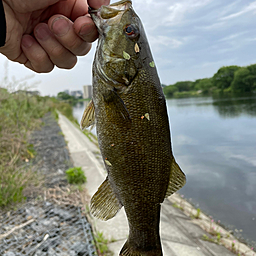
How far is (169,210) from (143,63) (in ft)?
14.7

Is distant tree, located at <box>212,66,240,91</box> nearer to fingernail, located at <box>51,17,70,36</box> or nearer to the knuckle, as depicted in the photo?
the knuckle

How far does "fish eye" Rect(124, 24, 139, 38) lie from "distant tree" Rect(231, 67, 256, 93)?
45.5 m

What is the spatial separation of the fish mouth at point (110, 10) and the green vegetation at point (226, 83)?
124ft

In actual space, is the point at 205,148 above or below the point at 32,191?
below

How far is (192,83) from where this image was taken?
49156 mm

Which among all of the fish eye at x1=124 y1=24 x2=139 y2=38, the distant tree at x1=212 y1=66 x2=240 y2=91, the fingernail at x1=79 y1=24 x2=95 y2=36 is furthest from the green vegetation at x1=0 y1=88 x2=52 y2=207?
the distant tree at x1=212 y1=66 x2=240 y2=91

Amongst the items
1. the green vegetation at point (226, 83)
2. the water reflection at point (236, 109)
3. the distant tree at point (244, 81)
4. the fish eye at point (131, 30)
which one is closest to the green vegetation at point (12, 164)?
the fish eye at point (131, 30)

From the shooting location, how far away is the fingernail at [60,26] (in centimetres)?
185

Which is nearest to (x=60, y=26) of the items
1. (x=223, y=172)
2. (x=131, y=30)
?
(x=131, y=30)

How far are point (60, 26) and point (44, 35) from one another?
12.8 inches

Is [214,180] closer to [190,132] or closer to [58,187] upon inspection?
[58,187]

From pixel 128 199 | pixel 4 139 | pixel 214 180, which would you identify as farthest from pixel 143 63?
pixel 214 180

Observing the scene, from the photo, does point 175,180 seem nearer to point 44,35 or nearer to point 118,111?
point 118,111

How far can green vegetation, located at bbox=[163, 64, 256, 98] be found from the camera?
136ft
